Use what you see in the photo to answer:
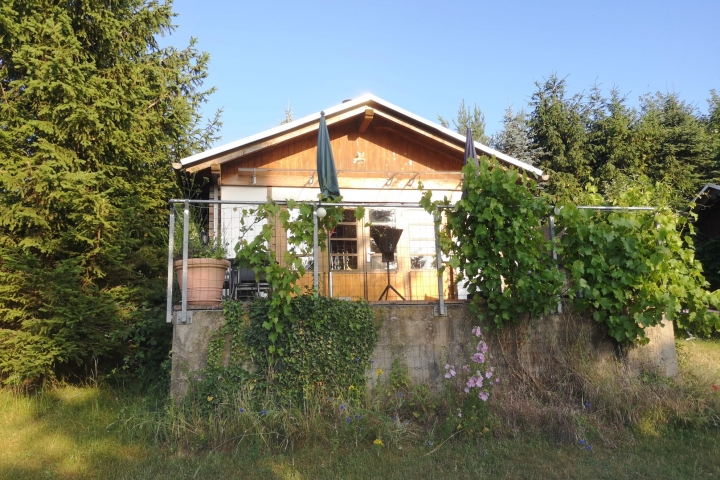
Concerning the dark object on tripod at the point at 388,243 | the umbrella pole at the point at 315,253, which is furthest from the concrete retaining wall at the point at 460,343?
the dark object on tripod at the point at 388,243

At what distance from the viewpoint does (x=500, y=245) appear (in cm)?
590

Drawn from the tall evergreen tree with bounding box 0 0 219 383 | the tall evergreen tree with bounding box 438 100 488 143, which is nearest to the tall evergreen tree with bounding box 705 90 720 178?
the tall evergreen tree with bounding box 438 100 488 143

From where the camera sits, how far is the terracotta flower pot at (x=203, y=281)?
5.76 m

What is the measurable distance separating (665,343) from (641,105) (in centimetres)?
1941

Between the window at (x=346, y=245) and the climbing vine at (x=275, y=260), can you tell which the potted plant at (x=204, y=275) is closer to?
the climbing vine at (x=275, y=260)

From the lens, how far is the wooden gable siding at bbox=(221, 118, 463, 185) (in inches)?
396

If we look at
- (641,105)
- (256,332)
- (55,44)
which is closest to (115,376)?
(256,332)

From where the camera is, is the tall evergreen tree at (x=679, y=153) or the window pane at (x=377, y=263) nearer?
the window pane at (x=377, y=263)

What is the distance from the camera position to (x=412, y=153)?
34.9ft

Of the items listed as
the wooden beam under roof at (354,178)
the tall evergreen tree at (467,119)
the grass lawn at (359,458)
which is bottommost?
the grass lawn at (359,458)

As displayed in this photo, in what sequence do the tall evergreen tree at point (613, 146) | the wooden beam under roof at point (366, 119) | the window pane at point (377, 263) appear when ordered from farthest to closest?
the tall evergreen tree at point (613, 146), the wooden beam under roof at point (366, 119), the window pane at point (377, 263)

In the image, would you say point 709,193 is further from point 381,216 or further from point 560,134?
point 381,216

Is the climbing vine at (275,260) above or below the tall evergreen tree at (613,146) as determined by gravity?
below

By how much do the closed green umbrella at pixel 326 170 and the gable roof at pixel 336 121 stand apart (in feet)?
7.18
